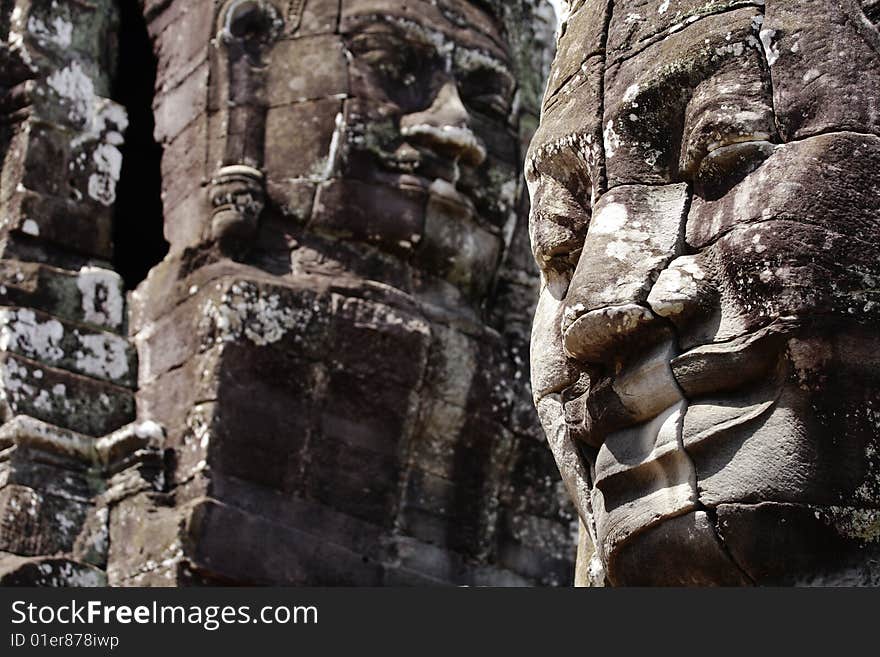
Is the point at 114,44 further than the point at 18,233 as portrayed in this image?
Yes

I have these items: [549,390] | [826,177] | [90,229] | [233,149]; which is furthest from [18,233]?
[826,177]

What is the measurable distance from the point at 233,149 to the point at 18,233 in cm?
105

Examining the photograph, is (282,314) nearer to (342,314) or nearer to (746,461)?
(342,314)

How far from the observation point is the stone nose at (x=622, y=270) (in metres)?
4.41

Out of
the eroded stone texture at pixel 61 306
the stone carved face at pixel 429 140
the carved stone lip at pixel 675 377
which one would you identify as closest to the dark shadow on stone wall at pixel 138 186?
the eroded stone texture at pixel 61 306

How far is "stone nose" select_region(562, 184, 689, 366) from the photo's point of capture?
4410 mm

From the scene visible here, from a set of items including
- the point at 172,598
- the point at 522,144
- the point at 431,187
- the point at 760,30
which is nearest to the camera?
the point at 172,598

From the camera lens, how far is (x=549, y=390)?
4.86 meters

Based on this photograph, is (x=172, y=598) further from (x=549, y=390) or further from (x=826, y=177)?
(x=826, y=177)

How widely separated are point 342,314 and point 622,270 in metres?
4.40

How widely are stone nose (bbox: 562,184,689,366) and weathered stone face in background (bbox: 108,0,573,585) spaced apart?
3957 millimetres

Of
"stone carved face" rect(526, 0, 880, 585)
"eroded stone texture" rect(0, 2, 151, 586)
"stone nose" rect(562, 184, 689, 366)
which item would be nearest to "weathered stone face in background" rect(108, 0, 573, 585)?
"eroded stone texture" rect(0, 2, 151, 586)

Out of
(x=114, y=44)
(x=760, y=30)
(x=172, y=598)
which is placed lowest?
(x=172, y=598)

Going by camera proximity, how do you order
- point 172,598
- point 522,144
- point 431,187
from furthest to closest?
point 522,144
point 431,187
point 172,598
